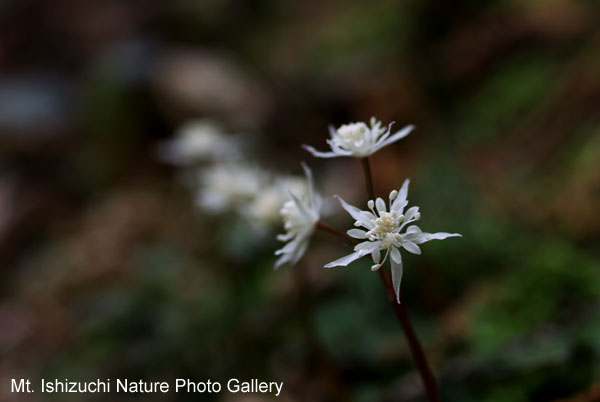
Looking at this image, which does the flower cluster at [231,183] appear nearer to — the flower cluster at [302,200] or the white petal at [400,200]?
the flower cluster at [302,200]

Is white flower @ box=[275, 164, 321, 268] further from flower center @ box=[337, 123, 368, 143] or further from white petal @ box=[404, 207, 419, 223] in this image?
white petal @ box=[404, 207, 419, 223]

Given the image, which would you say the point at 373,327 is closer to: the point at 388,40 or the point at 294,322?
the point at 294,322

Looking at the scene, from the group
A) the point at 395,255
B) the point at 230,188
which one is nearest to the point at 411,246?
the point at 395,255

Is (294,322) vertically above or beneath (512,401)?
above

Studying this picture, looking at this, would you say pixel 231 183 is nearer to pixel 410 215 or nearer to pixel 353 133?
pixel 353 133

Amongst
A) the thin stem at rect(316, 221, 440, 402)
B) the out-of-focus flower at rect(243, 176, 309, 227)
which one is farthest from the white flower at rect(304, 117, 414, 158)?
the out-of-focus flower at rect(243, 176, 309, 227)

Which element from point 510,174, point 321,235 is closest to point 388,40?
point 510,174
